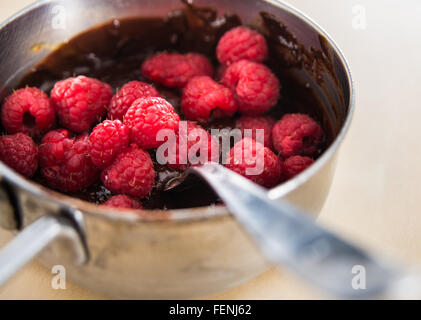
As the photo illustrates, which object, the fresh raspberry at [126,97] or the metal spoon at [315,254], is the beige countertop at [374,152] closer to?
the metal spoon at [315,254]

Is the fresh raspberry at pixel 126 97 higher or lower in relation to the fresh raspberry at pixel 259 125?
higher

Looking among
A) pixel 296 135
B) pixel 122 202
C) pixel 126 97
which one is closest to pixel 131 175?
pixel 122 202

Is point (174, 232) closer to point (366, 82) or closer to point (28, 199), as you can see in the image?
point (28, 199)

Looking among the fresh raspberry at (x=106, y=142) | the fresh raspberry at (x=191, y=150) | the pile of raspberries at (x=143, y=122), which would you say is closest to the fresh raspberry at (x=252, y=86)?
the pile of raspberries at (x=143, y=122)

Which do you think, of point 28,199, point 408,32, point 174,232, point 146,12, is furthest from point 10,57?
point 408,32

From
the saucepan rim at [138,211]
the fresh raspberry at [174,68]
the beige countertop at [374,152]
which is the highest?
the saucepan rim at [138,211]

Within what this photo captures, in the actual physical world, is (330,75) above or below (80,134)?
above
